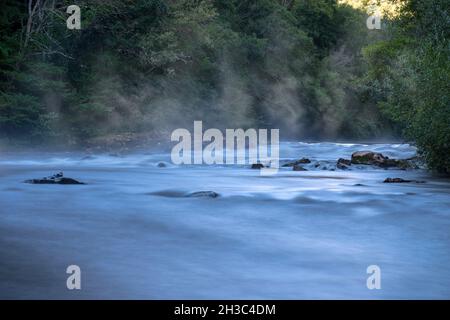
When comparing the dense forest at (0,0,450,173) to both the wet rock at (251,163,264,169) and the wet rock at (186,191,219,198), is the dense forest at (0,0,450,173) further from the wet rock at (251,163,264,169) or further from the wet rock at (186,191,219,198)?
the wet rock at (186,191,219,198)

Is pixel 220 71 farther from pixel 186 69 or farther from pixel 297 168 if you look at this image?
pixel 297 168

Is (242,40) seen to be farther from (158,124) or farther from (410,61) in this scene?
(410,61)

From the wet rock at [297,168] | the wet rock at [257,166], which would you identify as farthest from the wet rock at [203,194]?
the wet rock at [257,166]

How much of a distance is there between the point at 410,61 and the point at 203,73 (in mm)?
25608

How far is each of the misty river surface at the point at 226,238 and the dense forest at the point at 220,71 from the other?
4.19 m

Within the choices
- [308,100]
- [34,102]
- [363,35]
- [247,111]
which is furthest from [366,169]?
[363,35]

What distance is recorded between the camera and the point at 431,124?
60.8 feet

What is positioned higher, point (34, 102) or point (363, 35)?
point (363, 35)

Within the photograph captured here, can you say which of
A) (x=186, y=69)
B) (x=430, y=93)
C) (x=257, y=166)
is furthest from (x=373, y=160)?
(x=186, y=69)

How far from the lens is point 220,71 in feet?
153

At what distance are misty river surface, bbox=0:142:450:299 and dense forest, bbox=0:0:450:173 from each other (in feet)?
13.8

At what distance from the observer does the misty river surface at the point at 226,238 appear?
7.30 m

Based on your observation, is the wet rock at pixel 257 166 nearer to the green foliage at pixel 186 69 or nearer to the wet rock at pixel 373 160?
the wet rock at pixel 373 160

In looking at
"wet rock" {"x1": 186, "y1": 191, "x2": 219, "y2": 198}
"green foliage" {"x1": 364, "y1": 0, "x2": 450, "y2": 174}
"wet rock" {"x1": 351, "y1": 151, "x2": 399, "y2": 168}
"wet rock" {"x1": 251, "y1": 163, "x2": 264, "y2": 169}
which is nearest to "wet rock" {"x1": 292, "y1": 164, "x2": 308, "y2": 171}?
"wet rock" {"x1": 251, "y1": 163, "x2": 264, "y2": 169}
